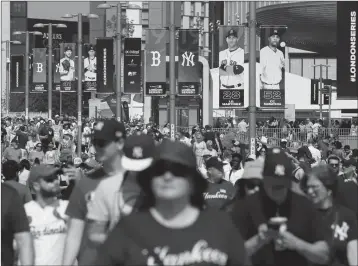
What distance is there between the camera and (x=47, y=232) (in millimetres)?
7637

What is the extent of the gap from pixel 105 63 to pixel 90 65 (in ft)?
11.8

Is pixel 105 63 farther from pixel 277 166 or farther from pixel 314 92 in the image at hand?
pixel 314 92

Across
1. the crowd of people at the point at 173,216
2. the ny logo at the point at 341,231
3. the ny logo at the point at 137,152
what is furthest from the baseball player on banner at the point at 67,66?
the ny logo at the point at 341,231

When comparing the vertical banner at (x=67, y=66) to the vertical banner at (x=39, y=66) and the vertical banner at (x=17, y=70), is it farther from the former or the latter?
the vertical banner at (x=17, y=70)

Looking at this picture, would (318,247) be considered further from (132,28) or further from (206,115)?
(132,28)

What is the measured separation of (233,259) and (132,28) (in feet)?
517

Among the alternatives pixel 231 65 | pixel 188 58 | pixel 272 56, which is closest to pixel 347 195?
pixel 272 56

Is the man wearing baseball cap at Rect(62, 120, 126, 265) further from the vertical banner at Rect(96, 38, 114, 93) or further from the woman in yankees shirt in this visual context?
the vertical banner at Rect(96, 38, 114, 93)

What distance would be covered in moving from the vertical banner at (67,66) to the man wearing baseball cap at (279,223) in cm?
3987

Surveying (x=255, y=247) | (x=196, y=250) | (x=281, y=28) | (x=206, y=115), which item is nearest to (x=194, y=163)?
(x=196, y=250)

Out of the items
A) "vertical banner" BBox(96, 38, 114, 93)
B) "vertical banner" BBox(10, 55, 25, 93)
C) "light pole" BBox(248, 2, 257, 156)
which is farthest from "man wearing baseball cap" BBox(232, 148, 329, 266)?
"vertical banner" BBox(10, 55, 25, 93)

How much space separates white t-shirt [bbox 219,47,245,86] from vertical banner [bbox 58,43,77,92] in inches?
869

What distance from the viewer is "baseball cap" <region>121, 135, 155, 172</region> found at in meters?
6.48

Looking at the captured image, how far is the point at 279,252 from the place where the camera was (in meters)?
5.95
